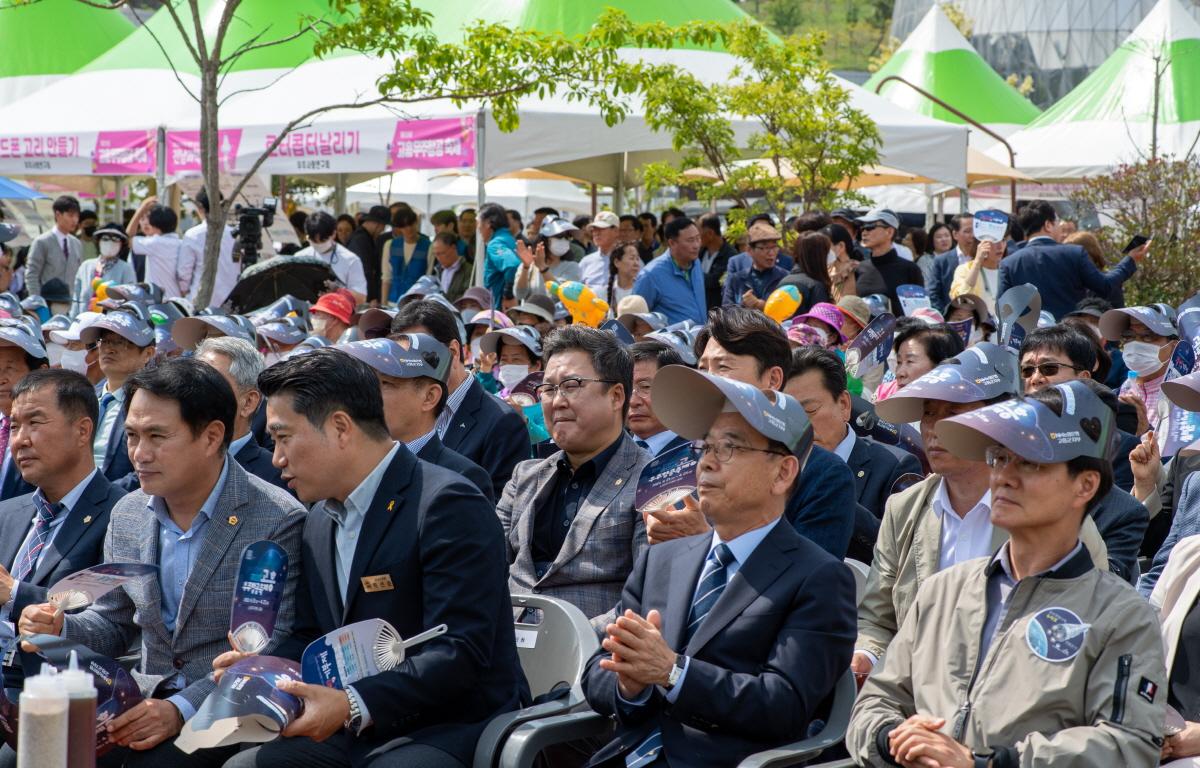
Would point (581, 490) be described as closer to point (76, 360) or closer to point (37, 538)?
point (37, 538)

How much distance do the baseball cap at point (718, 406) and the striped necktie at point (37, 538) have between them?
230 centimetres

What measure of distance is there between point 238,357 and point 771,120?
8169mm

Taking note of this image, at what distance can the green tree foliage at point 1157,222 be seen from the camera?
1305cm

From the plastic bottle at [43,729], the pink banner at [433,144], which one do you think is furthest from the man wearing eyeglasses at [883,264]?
the plastic bottle at [43,729]

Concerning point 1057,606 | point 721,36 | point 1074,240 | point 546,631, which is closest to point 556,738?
point 546,631

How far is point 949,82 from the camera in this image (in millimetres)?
29438

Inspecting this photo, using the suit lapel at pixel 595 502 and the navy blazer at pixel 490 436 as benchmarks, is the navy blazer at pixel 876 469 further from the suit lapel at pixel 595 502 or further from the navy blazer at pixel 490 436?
the navy blazer at pixel 490 436

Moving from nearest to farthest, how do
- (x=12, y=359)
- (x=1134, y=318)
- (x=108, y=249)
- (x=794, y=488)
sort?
(x=794, y=488) → (x=12, y=359) → (x=1134, y=318) → (x=108, y=249)

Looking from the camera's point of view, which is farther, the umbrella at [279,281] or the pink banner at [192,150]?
the pink banner at [192,150]

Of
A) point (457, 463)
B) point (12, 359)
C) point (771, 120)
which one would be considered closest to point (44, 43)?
point (771, 120)

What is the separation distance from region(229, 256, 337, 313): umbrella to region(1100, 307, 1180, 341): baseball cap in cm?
581

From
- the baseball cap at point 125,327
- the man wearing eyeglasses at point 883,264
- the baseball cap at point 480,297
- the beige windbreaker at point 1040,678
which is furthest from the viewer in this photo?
the baseball cap at point 480,297

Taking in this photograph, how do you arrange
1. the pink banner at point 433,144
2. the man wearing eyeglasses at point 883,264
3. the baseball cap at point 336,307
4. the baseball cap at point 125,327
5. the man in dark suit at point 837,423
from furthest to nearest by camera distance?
the pink banner at point 433,144 < the man wearing eyeglasses at point 883,264 < the baseball cap at point 336,307 < the baseball cap at point 125,327 < the man in dark suit at point 837,423

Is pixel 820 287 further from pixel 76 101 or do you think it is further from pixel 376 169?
pixel 76 101
